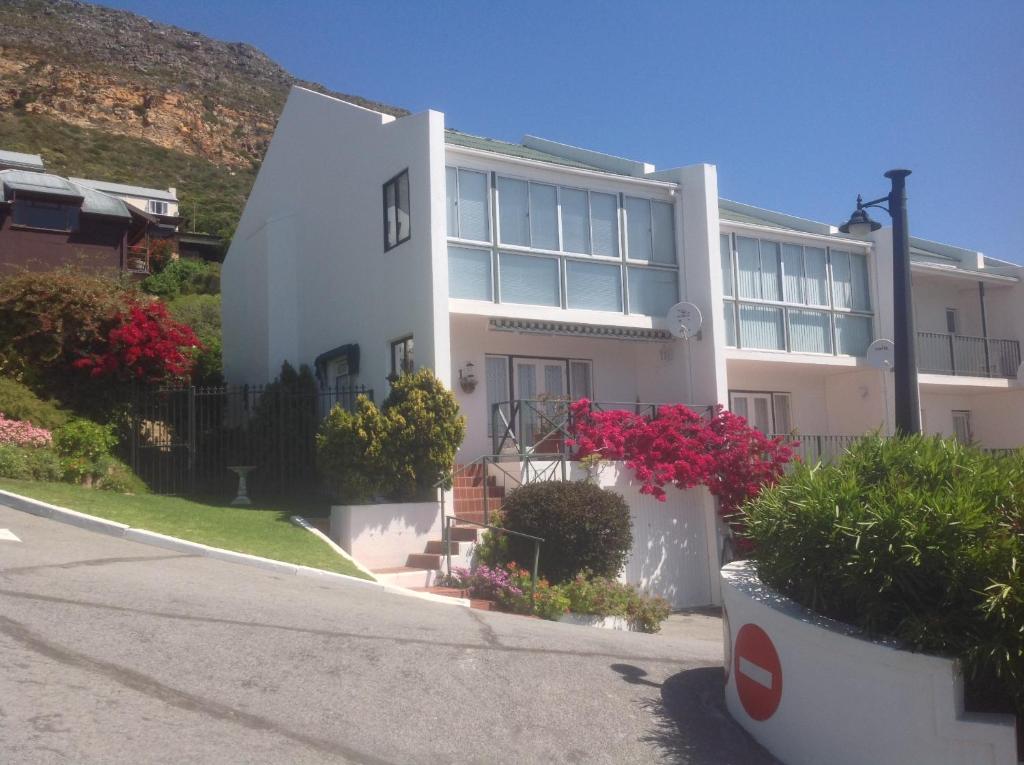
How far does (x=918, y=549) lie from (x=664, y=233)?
42.9 feet

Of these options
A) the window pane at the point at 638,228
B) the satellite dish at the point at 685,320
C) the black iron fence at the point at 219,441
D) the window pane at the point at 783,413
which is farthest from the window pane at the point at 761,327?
the black iron fence at the point at 219,441

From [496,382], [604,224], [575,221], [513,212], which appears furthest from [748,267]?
[496,382]

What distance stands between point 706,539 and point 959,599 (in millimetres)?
9966

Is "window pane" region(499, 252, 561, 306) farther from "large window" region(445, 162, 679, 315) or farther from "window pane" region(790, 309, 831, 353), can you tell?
"window pane" region(790, 309, 831, 353)

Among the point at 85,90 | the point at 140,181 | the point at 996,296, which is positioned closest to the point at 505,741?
the point at 996,296

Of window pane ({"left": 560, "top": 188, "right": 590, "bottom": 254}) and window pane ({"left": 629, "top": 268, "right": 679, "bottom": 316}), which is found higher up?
window pane ({"left": 560, "top": 188, "right": 590, "bottom": 254})

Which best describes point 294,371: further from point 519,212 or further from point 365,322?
point 519,212

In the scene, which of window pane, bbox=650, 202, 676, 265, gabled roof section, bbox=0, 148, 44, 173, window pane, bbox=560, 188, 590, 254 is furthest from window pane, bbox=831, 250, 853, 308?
gabled roof section, bbox=0, 148, 44, 173

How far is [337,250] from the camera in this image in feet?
64.4

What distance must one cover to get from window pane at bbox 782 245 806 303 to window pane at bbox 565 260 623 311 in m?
4.41

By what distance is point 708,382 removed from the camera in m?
18.0

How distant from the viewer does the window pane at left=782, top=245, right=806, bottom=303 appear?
20131mm

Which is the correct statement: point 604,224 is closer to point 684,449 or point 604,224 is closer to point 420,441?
point 684,449

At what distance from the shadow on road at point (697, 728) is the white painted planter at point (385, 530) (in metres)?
5.76
